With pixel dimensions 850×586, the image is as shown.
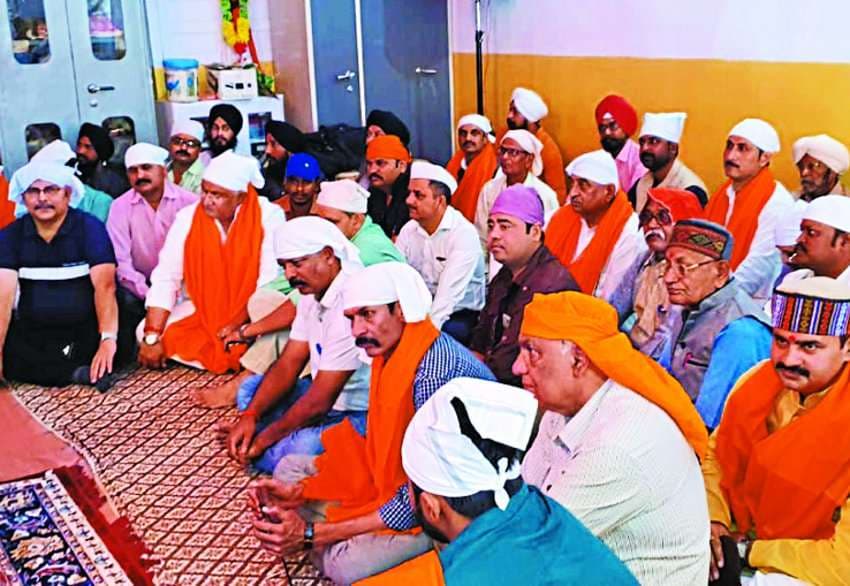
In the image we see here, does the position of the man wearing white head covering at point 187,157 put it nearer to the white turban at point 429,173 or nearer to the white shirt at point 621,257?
the white turban at point 429,173

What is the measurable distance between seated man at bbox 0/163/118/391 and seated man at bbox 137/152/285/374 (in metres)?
0.22

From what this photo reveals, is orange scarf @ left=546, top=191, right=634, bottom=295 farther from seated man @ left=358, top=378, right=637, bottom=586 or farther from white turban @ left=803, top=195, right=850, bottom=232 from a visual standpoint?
seated man @ left=358, top=378, right=637, bottom=586

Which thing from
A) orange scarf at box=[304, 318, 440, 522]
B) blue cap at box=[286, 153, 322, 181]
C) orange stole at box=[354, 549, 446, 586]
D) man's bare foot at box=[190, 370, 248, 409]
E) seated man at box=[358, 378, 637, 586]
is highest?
blue cap at box=[286, 153, 322, 181]

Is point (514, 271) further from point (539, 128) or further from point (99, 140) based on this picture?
point (99, 140)

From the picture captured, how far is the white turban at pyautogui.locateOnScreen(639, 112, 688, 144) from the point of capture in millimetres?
4773

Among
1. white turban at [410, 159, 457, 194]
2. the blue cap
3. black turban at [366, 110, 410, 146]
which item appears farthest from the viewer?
black turban at [366, 110, 410, 146]

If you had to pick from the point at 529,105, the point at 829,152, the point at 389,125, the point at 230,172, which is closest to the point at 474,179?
the point at 389,125

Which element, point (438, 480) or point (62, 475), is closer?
point (438, 480)

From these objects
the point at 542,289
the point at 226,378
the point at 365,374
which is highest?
the point at 542,289

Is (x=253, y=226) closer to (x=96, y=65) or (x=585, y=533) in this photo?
(x=96, y=65)

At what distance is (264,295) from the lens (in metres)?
4.05

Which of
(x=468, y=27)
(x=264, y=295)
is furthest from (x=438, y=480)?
(x=468, y=27)

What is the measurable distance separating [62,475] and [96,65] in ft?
12.0

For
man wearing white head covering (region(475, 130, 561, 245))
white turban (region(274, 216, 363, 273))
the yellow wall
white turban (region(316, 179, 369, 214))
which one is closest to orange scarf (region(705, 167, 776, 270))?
the yellow wall
